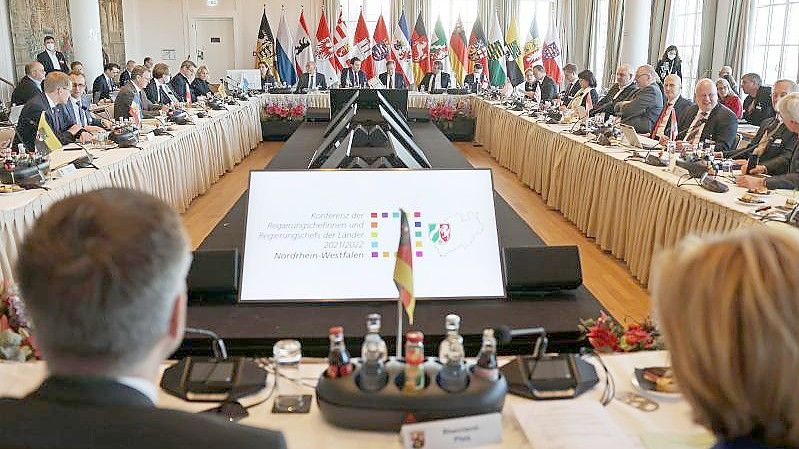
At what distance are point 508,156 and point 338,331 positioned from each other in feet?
24.5

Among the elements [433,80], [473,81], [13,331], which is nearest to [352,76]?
[433,80]

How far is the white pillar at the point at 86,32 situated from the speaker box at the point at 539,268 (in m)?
8.80

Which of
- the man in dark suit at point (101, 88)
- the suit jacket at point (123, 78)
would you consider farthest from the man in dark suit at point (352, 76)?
the man in dark suit at point (101, 88)

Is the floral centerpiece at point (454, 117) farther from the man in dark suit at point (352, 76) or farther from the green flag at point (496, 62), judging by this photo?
the man in dark suit at point (352, 76)

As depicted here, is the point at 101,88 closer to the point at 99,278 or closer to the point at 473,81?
the point at 473,81

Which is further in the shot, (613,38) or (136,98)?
(613,38)

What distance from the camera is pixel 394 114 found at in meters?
7.38

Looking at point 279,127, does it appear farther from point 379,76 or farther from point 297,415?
point 297,415

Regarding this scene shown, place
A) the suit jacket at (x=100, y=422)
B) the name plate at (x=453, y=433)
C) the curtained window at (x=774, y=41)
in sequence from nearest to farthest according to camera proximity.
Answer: the suit jacket at (x=100, y=422), the name plate at (x=453, y=433), the curtained window at (x=774, y=41)

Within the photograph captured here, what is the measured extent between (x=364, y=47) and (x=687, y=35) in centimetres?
566

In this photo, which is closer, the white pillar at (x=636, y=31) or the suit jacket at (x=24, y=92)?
the suit jacket at (x=24, y=92)

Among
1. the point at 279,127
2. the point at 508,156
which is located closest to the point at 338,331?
the point at 508,156

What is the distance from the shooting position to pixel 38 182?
391 centimetres

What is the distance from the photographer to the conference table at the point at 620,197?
12.3 feet
